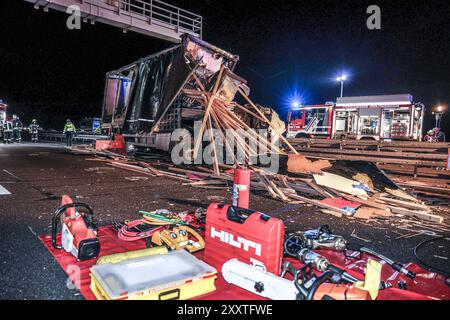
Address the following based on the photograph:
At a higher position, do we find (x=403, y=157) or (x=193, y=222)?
(x=403, y=157)

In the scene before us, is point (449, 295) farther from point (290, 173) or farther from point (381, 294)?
point (290, 173)

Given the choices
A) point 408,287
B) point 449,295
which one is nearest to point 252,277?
point 408,287

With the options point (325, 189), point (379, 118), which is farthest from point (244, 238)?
point (379, 118)

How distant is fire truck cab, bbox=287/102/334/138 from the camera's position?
58.9ft

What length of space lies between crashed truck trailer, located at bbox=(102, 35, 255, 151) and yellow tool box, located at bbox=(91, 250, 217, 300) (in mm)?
7180

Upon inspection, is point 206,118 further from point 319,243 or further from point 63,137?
point 63,137

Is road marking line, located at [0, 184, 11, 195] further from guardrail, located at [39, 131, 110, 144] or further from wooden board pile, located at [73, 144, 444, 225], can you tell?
guardrail, located at [39, 131, 110, 144]

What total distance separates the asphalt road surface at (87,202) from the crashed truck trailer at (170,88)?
2346 mm

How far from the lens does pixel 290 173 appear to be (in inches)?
289

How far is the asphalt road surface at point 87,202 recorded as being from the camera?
91.0 inches

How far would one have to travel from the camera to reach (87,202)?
4.84 m

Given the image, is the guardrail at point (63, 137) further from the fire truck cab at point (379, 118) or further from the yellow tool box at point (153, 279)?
the yellow tool box at point (153, 279)

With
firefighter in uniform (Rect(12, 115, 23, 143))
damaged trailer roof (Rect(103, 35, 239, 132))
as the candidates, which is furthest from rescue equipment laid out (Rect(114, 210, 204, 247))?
firefighter in uniform (Rect(12, 115, 23, 143))
